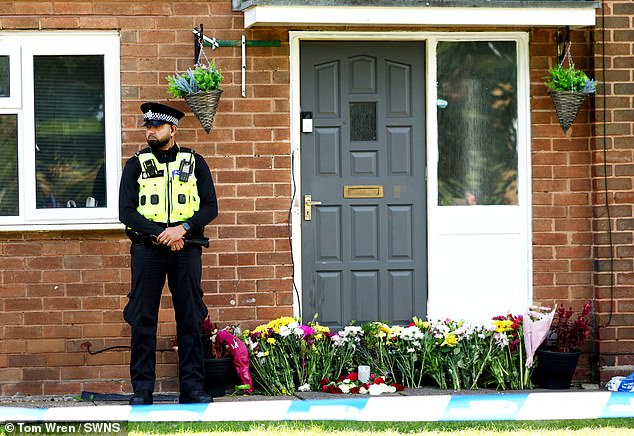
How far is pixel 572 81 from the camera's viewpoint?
378 inches

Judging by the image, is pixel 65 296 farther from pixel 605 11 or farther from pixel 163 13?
pixel 605 11

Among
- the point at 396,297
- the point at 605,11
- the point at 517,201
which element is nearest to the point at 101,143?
the point at 396,297

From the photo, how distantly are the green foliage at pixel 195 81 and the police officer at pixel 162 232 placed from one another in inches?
21.5

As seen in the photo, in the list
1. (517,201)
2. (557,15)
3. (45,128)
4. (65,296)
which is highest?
(557,15)

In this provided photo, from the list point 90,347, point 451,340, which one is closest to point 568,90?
point 451,340

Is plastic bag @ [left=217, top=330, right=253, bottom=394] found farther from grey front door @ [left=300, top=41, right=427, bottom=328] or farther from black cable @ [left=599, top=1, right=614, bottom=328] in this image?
black cable @ [left=599, top=1, right=614, bottom=328]

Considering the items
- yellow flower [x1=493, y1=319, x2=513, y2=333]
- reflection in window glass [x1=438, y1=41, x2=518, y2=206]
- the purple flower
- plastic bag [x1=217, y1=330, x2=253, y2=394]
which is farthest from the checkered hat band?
yellow flower [x1=493, y1=319, x2=513, y2=333]

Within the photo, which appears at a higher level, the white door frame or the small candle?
the white door frame

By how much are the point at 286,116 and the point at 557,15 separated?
2.22 metres

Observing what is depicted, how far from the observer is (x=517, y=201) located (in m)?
10.0

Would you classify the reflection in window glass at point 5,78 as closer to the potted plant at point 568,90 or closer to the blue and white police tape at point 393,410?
the blue and white police tape at point 393,410

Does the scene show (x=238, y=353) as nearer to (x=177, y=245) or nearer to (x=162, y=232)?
(x=177, y=245)

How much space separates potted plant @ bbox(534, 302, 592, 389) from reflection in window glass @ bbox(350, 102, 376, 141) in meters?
2.06

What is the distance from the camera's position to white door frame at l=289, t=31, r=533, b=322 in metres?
9.78
